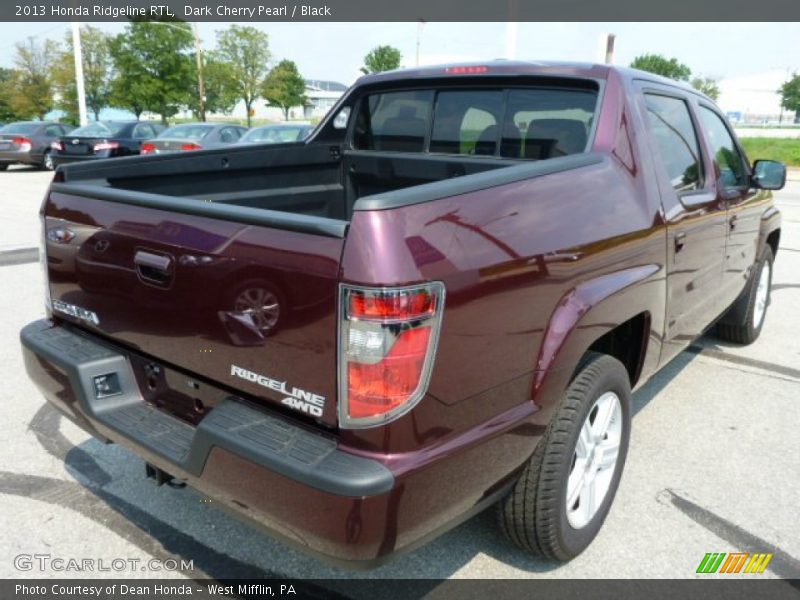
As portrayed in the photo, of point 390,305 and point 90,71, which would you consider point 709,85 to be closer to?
point 90,71

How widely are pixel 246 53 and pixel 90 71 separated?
14546 millimetres

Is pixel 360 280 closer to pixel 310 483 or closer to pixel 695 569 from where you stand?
pixel 310 483

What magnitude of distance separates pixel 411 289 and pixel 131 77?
3959cm

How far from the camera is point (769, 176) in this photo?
423cm

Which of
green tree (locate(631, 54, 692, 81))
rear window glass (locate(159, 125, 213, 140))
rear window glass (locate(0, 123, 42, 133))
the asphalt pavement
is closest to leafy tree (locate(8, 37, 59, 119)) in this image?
rear window glass (locate(0, 123, 42, 133))

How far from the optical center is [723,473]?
3297 millimetres

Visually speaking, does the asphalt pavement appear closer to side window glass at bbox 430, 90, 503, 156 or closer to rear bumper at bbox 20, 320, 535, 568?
rear bumper at bbox 20, 320, 535, 568

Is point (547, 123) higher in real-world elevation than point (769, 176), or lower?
higher

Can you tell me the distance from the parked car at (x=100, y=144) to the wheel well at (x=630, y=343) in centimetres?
1627

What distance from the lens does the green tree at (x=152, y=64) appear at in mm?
35469

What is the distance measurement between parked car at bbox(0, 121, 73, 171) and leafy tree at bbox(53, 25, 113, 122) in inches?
842

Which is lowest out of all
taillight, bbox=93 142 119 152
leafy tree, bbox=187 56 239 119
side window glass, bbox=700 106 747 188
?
taillight, bbox=93 142 119 152

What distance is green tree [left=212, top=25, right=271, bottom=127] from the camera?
53.0 m

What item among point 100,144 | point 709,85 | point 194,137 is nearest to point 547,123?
point 194,137
